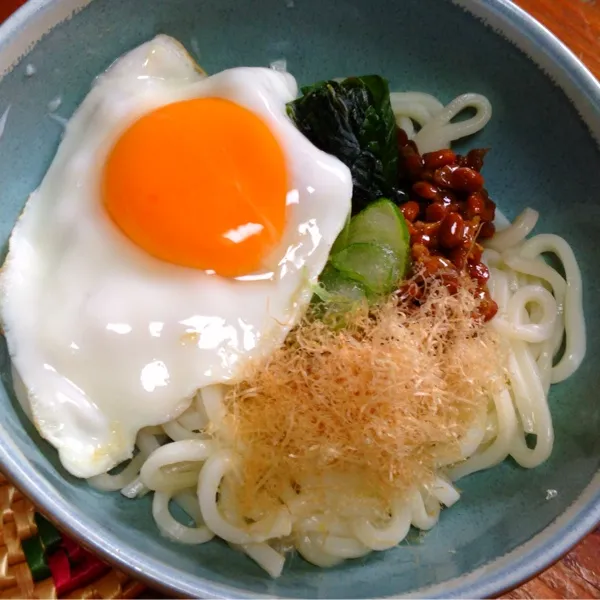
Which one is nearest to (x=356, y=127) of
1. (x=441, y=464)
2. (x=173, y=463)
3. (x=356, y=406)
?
(x=356, y=406)

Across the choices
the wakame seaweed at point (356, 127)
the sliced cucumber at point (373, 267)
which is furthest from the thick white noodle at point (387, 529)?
the wakame seaweed at point (356, 127)

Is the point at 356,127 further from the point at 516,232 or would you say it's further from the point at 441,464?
the point at 441,464

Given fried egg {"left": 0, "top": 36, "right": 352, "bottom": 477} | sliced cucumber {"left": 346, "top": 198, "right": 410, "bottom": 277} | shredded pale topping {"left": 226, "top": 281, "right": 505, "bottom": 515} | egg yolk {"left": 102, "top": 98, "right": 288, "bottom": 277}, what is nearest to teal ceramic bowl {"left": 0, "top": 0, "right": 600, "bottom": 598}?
fried egg {"left": 0, "top": 36, "right": 352, "bottom": 477}

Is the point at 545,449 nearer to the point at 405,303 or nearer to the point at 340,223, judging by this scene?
the point at 405,303

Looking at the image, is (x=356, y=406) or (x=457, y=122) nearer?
(x=356, y=406)

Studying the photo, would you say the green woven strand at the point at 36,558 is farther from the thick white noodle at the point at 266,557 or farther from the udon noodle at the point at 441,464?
the thick white noodle at the point at 266,557
